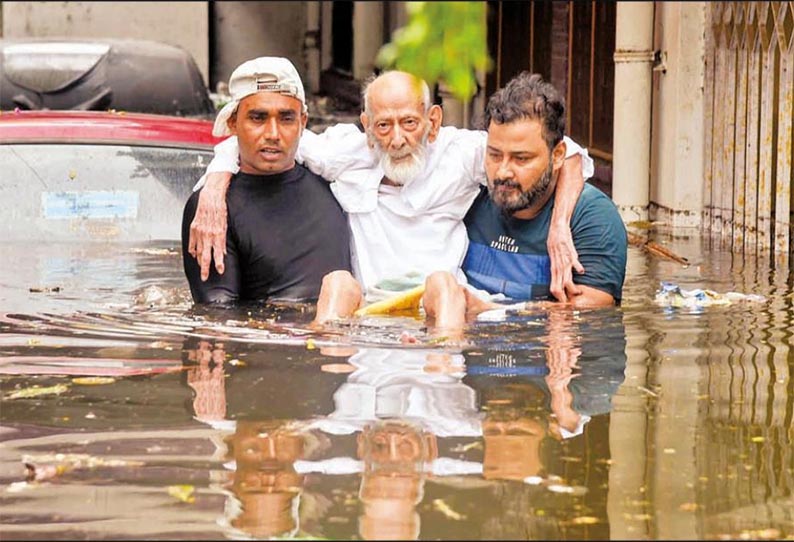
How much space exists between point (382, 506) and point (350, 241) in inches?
142

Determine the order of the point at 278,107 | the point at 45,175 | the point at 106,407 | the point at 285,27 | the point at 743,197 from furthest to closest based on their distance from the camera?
1. the point at 285,27
2. the point at 743,197
3. the point at 45,175
4. the point at 278,107
5. the point at 106,407

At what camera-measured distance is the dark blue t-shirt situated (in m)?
7.72

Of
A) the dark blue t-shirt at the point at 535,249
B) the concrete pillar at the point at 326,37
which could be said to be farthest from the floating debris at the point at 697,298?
the concrete pillar at the point at 326,37

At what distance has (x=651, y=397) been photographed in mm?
6051

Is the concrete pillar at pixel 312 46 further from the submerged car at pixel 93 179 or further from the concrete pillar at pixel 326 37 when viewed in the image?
the submerged car at pixel 93 179

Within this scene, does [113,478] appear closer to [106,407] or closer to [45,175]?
[106,407]

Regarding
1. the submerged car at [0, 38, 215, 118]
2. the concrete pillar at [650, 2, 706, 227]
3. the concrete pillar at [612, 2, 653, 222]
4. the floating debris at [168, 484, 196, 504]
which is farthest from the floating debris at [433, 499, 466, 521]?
the submerged car at [0, 38, 215, 118]

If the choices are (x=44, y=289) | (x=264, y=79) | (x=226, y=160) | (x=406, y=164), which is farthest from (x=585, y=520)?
(x=44, y=289)

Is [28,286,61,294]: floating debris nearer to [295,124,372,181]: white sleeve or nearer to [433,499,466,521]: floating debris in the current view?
[295,124,372,181]: white sleeve

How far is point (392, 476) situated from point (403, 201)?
326cm

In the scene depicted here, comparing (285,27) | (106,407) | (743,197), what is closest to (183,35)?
(285,27)

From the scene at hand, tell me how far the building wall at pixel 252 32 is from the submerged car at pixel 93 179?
49.8 feet

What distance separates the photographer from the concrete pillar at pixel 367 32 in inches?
856

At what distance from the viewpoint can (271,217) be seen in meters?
8.00
